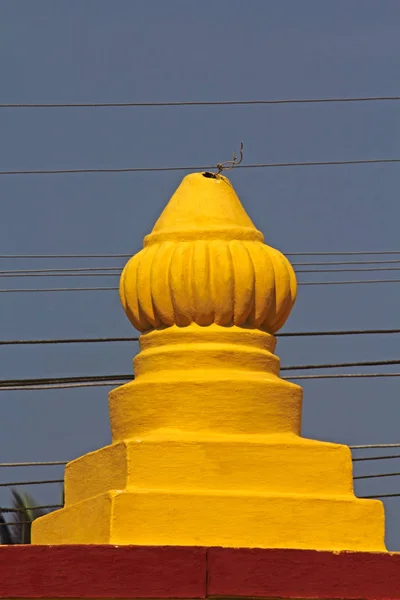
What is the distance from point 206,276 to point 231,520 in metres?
1.27

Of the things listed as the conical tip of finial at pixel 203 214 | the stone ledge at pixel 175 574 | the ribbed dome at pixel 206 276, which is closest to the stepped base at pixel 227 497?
the stone ledge at pixel 175 574

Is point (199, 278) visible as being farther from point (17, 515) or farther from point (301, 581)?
point (17, 515)

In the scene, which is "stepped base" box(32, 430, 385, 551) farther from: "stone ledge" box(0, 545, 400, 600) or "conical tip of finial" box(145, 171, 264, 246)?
"conical tip of finial" box(145, 171, 264, 246)

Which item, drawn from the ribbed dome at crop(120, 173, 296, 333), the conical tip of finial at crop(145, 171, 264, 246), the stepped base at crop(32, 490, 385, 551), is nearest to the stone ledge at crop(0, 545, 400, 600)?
the stepped base at crop(32, 490, 385, 551)

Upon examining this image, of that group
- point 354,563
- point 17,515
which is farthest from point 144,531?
point 17,515

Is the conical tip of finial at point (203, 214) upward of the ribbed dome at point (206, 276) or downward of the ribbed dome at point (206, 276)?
upward

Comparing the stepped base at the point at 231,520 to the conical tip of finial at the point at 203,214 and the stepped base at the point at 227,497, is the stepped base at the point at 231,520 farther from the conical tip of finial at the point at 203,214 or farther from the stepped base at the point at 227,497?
the conical tip of finial at the point at 203,214

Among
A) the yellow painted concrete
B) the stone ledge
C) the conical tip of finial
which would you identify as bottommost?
the stone ledge

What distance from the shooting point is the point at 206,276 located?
8484 mm

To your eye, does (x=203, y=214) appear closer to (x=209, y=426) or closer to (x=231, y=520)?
(x=209, y=426)

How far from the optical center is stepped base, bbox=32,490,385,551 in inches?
311

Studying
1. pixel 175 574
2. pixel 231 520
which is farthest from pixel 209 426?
pixel 175 574

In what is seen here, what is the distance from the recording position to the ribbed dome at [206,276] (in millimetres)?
8492

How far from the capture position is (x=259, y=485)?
26.8 ft
